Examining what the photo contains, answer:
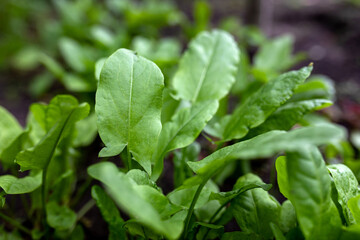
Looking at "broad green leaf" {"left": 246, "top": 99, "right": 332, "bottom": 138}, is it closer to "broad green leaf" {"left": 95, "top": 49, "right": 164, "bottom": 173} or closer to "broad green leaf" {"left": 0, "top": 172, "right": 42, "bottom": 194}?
"broad green leaf" {"left": 95, "top": 49, "right": 164, "bottom": 173}

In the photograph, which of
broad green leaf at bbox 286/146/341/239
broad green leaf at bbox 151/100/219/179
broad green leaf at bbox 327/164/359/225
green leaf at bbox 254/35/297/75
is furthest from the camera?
green leaf at bbox 254/35/297/75

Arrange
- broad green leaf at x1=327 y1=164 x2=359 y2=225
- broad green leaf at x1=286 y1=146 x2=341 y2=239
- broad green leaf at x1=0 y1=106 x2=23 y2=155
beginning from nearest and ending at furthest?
broad green leaf at x1=286 y1=146 x2=341 y2=239, broad green leaf at x1=327 y1=164 x2=359 y2=225, broad green leaf at x1=0 y1=106 x2=23 y2=155

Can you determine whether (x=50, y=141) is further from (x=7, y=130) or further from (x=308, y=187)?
(x=308, y=187)

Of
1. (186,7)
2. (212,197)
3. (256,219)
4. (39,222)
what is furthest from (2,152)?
(186,7)

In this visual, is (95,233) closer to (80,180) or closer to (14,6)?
(80,180)

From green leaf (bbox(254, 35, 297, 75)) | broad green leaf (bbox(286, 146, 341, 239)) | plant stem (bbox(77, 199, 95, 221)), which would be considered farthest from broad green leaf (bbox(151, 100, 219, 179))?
green leaf (bbox(254, 35, 297, 75))

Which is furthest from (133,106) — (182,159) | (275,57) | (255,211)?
(275,57)
